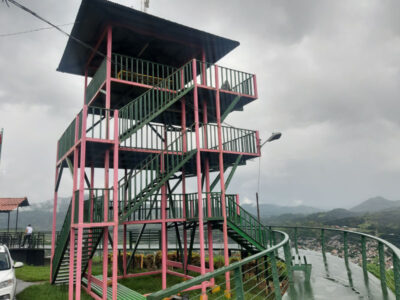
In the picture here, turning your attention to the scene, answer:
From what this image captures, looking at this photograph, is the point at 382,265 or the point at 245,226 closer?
the point at 382,265

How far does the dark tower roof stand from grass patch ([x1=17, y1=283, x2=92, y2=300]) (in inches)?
434

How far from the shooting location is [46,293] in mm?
12727

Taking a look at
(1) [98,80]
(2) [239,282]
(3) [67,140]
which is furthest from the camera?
(1) [98,80]

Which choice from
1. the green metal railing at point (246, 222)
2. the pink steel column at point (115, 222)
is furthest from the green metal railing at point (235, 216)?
the pink steel column at point (115, 222)

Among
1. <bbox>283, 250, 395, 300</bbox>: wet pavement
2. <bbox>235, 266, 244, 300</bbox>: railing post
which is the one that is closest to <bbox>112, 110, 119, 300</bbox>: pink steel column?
<bbox>283, 250, 395, 300</bbox>: wet pavement

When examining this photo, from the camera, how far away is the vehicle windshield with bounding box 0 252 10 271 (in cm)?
952

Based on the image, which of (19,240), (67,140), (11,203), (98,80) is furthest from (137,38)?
(11,203)

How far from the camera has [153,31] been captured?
13984 millimetres

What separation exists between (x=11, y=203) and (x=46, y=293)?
49.5 feet

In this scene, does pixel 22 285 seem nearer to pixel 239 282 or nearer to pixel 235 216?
pixel 235 216

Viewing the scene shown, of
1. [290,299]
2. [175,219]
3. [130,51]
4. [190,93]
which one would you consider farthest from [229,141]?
[290,299]

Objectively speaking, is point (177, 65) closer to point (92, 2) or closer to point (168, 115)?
point (168, 115)

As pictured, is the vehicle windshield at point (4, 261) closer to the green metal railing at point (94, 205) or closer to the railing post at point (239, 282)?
the green metal railing at point (94, 205)

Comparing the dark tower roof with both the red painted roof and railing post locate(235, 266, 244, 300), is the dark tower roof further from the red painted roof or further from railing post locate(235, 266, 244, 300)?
the red painted roof
